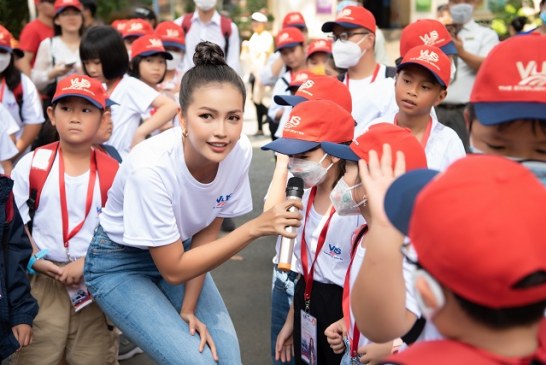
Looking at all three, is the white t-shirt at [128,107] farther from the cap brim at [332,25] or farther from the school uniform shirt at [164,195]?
the school uniform shirt at [164,195]

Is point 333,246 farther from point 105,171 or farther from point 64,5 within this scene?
point 64,5

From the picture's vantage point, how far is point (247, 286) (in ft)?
19.1

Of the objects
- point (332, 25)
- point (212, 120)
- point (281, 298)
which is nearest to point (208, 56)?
point (212, 120)

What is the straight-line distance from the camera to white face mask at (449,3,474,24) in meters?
6.48

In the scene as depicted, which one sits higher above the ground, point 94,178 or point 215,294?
point 94,178

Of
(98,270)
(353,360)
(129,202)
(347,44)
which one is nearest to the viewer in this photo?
(353,360)

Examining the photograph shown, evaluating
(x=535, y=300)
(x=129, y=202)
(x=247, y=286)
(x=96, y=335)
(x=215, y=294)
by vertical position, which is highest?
(x=535, y=300)

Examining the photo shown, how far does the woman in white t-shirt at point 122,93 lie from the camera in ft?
16.8

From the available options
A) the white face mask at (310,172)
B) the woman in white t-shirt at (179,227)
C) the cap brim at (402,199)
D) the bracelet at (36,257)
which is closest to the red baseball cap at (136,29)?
the bracelet at (36,257)

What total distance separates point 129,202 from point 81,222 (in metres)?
0.90

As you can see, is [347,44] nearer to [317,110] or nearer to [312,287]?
[317,110]

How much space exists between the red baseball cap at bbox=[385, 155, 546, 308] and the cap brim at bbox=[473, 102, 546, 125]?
607mm

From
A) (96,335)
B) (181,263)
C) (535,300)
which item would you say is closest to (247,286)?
(96,335)

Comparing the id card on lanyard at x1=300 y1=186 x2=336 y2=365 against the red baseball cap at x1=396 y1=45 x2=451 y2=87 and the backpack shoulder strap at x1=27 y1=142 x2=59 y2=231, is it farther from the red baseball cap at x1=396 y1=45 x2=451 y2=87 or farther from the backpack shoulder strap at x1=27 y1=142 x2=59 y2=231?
the backpack shoulder strap at x1=27 y1=142 x2=59 y2=231
